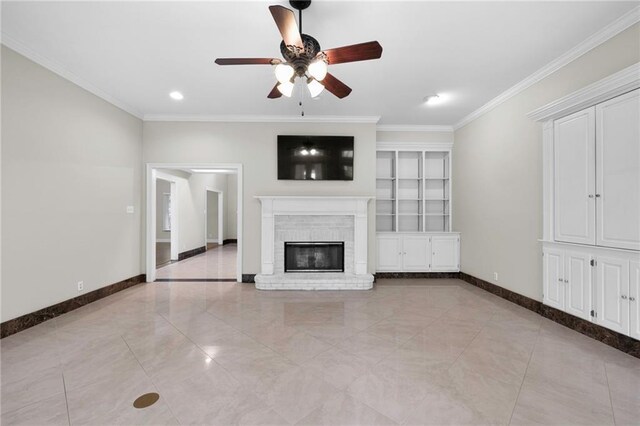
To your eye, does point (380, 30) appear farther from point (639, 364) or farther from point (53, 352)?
point (53, 352)

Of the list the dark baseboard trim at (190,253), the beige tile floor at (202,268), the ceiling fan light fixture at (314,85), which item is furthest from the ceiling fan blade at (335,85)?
the dark baseboard trim at (190,253)

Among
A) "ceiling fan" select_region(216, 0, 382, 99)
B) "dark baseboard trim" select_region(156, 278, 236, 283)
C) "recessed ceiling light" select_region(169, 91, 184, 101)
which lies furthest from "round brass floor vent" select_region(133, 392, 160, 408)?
"recessed ceiling light" select_region(169, 91, 184, 101)

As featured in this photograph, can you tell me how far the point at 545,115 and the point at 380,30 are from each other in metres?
2.14

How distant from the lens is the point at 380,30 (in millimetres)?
2549

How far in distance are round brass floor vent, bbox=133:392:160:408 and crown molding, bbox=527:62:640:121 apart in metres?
4.42

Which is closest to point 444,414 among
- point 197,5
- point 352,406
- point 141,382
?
point 352,406

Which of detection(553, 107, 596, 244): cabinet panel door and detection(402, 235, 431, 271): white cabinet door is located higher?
detection(553, 107, 596, 244): cabinet panel door

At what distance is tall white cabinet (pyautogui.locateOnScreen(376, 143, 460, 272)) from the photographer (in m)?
5.25

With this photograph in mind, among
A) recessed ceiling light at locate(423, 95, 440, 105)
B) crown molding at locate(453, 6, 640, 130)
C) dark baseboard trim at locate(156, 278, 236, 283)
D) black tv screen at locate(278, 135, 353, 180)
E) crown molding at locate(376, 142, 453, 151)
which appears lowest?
dark baseboard trim at locate(156, 278, 236, 283)

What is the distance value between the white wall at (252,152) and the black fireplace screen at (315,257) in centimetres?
56

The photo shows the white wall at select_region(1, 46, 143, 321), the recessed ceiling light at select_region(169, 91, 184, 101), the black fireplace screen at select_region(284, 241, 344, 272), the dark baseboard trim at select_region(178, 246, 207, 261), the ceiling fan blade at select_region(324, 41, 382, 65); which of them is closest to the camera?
the ceiling fan blade at select_region(324, 41, 382, 65)

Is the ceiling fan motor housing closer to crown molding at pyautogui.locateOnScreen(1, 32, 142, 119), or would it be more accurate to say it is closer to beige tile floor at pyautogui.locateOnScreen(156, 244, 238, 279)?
crown molding at pyautogui.locateOnScreen(1, 32, 142, 119)

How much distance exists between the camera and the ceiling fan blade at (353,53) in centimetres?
203

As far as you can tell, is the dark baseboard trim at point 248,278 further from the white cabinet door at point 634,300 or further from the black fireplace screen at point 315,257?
the white cabinet door at point 634,300
